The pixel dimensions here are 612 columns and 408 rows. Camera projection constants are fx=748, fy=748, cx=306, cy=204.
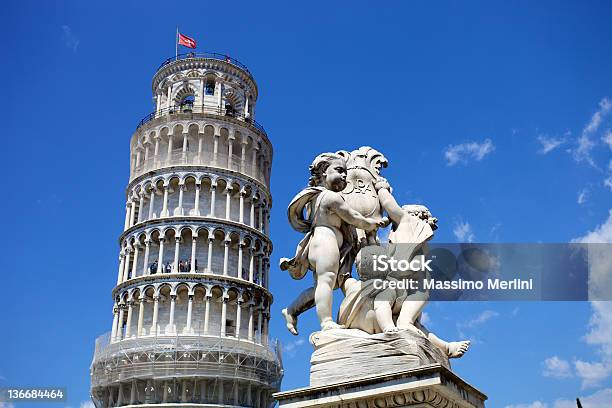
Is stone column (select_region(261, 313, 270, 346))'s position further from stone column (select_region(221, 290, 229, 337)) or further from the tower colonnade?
the tower colonnade

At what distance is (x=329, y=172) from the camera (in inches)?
311

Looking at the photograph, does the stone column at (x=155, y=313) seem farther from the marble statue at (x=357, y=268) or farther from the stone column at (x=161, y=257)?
the marble statue at (x=357, y=268)

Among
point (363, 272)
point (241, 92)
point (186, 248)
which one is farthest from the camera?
point (241, 92)

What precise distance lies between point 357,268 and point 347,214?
560 mm

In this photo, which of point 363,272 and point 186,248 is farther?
point 186,248

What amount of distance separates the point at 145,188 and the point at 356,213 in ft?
183

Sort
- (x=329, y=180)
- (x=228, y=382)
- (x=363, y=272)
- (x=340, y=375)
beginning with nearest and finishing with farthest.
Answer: (x=340, y=375) < (x=363, y=272) < (x=329, y=180) < (x=228, y=382)

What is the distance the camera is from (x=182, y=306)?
190ft

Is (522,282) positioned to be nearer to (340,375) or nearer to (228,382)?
(340,375)

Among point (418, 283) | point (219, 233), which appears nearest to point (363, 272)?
point (418, 283)

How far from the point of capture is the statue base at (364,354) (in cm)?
649

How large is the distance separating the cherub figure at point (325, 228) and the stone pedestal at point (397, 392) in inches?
32.4

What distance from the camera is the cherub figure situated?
749 cm

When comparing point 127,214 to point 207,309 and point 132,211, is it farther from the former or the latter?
point 207,309
